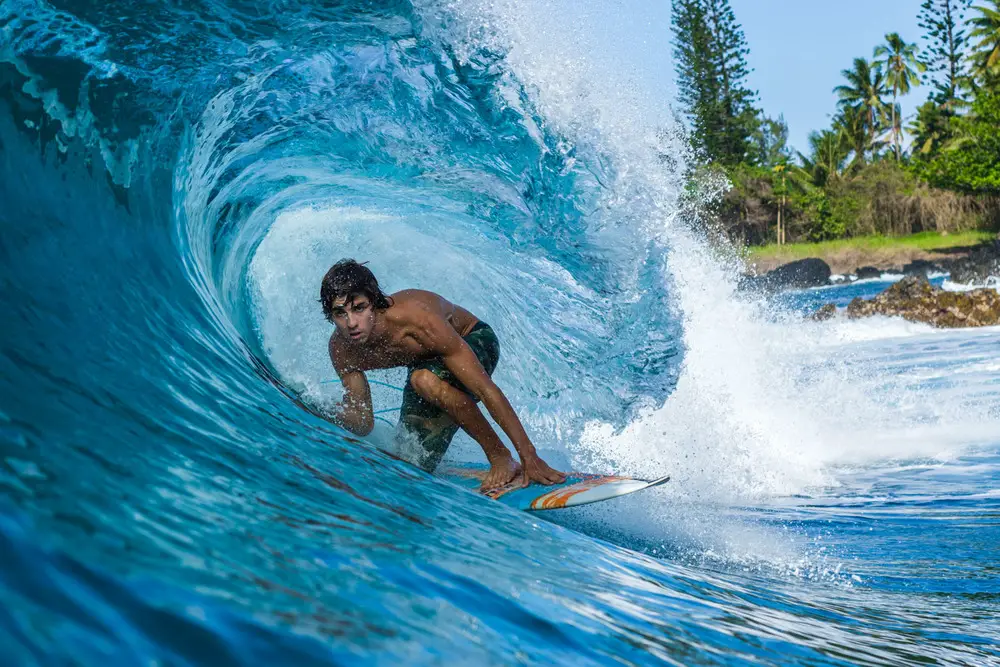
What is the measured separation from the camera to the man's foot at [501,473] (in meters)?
3.62

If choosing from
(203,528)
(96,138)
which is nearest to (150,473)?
(203,528)

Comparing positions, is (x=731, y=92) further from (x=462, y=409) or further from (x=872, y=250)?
(x=462, y=409)

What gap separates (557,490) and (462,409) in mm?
529

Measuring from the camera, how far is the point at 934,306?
682 inches

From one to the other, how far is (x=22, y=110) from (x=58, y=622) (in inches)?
105

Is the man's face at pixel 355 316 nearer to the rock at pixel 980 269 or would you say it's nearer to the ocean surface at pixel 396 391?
the ocean surface at pixel 396 391

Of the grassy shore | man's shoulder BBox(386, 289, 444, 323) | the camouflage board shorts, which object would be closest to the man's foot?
the camouflage board shorts

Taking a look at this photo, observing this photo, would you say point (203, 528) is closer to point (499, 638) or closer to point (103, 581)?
point (103, 581)

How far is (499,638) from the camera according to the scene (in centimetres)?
169

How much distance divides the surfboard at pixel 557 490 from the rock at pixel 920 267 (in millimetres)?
35671

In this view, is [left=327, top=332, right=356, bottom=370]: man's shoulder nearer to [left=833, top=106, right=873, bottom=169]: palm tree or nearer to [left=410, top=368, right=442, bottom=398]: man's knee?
[left=410, top=368, right=442, bottom=398]: man's knee

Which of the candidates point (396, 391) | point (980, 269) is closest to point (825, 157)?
point (980, 269)

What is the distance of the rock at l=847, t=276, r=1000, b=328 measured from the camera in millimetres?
16375

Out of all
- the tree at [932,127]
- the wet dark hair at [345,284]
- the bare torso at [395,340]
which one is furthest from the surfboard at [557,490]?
the tree at [932,127]
